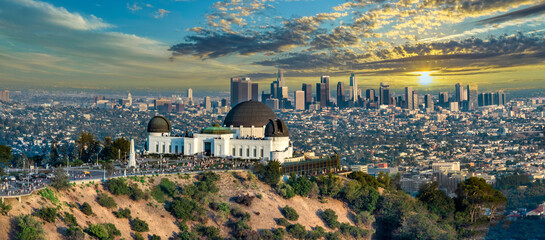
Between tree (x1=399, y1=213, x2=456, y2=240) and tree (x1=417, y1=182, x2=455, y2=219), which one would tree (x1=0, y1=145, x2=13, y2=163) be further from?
tree (x1=417, y1=182, x2=455, y2=219)

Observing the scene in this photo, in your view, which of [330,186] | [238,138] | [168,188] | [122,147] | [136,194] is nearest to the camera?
[136,194]

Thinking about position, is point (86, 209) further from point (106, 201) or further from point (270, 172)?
point (270, 172)

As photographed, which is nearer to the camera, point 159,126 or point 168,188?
point 168,188

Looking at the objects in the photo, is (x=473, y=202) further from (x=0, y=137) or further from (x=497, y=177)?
(x=0, y=137)

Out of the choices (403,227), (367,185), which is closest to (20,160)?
(367,185)

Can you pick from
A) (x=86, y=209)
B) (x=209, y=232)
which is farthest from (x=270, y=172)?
(x=86, y=209)
